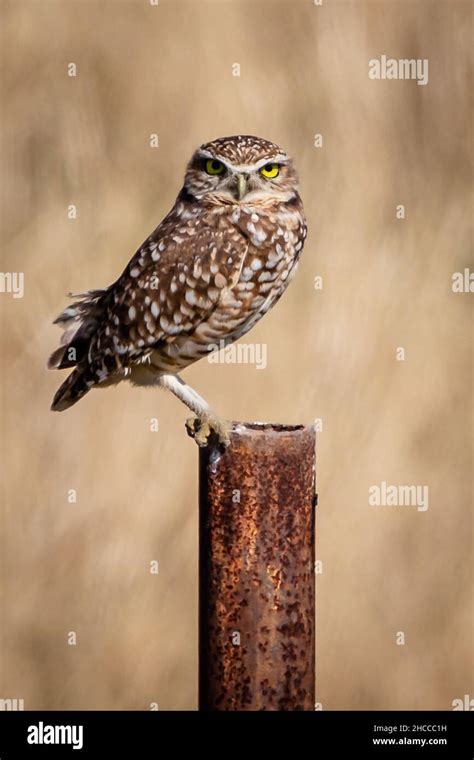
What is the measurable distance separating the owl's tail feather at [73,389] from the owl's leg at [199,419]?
0.87 ft

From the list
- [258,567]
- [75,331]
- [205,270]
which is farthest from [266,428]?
[75,331]

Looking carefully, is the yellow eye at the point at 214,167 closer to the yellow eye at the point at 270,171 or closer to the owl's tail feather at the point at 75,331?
the yellow eye at the point at 270,171

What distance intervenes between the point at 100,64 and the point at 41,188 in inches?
22.6

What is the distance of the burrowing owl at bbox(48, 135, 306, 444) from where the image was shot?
4191 mm

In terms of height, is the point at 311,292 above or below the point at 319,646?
above

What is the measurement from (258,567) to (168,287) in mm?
1302

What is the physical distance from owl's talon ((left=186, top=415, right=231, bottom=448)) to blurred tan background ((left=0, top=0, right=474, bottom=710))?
126 centimetres

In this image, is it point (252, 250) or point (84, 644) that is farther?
point (84, 644)

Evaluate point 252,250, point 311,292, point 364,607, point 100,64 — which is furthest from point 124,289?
point 364,607

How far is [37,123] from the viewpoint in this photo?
5.38 metres

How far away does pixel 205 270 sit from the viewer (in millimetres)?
4227

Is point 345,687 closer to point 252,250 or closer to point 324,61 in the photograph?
point 252,250

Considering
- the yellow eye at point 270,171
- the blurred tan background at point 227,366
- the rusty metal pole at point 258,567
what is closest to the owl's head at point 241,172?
the yellow eye at point 270,171

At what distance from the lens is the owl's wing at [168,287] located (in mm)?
4227
